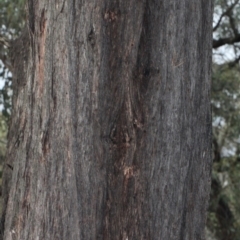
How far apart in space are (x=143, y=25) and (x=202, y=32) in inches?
10.5

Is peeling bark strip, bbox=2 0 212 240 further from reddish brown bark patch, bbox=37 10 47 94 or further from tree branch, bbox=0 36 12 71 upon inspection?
tree branch, bbox=0 36 12 71

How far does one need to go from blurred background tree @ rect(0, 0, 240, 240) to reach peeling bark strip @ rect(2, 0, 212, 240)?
528 centimetres

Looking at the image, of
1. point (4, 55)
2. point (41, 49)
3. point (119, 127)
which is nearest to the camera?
point (119, 127)

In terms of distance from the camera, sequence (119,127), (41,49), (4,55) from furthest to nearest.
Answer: (4,55)
(41,49)
(119,127)

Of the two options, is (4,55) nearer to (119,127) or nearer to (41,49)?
(41,49)

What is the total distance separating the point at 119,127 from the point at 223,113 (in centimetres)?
600

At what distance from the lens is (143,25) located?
2.88 m

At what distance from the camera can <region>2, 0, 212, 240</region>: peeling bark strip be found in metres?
2.80

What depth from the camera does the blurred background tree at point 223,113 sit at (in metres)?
8.27

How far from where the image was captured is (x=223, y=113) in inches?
341

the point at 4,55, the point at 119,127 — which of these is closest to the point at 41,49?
the point at 119,127

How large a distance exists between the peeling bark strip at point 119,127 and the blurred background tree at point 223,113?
5284 mm

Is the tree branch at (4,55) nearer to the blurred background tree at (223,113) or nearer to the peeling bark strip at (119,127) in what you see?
the blurred background tree at (223,113)

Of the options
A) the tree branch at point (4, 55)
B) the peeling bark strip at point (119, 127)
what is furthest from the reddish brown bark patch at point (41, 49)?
the tree branch at point (4, 55)
